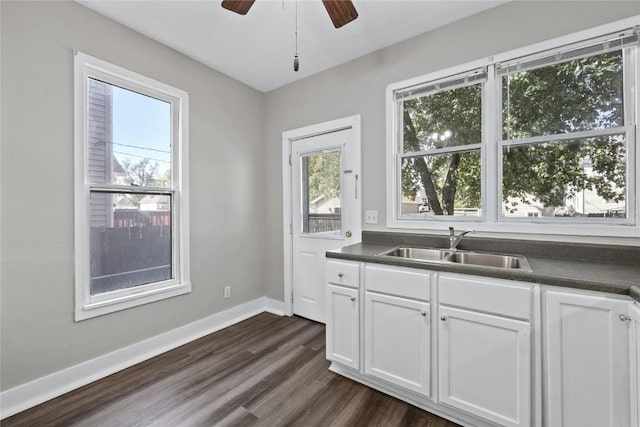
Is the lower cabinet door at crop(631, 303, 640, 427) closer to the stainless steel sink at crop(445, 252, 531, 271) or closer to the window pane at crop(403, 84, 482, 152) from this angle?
the stainless steel sink at crop(445, 252, 531, 271)

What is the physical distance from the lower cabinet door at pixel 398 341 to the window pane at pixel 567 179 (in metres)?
1.07

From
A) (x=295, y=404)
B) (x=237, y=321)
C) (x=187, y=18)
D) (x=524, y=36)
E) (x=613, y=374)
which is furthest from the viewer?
(x=237, y=321)

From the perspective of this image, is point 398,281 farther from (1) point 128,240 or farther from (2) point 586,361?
(1) point 128,240

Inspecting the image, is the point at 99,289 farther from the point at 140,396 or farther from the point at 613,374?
the point at 613,374

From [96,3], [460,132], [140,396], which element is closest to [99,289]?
[140,396]

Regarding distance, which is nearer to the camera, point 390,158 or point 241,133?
point 390,158

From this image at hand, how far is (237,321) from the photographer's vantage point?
3.05m

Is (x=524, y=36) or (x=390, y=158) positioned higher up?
(x=524, y=36)

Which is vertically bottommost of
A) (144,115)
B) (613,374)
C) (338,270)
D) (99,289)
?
(613,374)

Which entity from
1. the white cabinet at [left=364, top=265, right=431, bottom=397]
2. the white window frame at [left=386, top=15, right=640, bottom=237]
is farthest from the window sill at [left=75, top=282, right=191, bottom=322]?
the white window frame at [left=386, top=15, right=640, bottom=237]

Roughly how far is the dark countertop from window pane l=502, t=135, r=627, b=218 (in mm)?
271

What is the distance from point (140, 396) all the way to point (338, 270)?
155 cm

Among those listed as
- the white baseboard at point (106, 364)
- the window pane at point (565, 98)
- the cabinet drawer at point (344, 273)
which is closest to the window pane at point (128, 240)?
the white baseboard at point (106, 364)

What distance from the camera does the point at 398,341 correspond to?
1779mm
